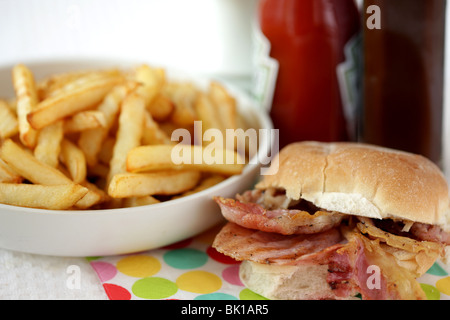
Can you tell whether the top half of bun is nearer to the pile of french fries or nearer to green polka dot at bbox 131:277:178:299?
the pile of french fries

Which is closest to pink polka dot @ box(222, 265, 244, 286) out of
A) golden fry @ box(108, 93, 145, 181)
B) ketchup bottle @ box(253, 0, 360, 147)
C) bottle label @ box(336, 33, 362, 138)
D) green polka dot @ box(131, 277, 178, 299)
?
green polka dot @ box(131, 277, 178, 299)

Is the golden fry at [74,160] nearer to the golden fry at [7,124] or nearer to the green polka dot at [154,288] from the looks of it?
the golden fry at [7,124]

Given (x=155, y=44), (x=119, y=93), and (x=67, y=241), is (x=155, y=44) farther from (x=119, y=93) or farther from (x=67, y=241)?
(x=67, y=241)

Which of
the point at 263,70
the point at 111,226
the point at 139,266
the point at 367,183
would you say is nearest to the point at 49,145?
the point at 111,226

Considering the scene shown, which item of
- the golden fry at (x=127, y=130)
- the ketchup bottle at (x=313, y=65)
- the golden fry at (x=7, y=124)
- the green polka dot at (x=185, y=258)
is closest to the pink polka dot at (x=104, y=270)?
the green polka dot at (x=185, y=258)

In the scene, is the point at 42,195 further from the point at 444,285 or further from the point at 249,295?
the point at 444,285

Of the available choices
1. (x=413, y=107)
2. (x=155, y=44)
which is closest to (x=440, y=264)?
(x=413, y=107)
